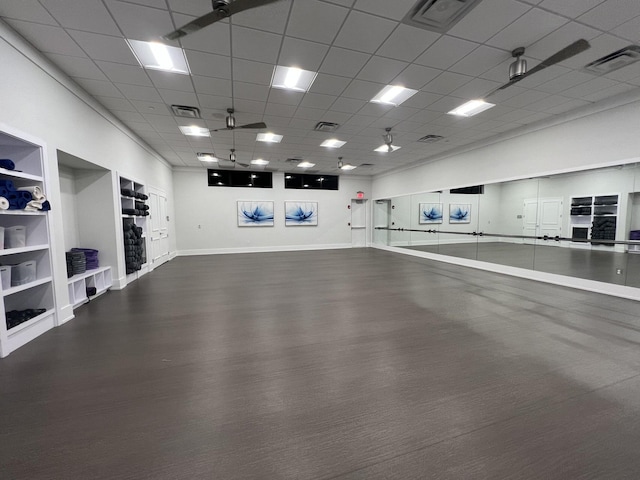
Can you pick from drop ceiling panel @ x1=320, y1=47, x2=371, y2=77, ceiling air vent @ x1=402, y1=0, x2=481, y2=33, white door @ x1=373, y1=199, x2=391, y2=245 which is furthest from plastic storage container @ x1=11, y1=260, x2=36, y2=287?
white door @ x1=373, y1=199, x2=391, y2=245

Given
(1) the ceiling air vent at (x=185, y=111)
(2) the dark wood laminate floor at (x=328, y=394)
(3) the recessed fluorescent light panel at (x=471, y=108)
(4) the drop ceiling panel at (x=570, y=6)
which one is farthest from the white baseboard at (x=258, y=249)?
(4) the drop ceiling panel at (x=570, y=6)

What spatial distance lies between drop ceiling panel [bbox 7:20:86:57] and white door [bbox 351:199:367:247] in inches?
401

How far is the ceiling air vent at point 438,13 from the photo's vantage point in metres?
2.50

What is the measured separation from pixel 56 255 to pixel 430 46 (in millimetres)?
5451

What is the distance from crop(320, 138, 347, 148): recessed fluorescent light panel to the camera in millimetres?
6936

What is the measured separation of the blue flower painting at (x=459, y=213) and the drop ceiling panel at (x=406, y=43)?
5.58 meters

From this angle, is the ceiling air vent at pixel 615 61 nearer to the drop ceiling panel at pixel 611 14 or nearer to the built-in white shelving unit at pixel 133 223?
the drop ceiling panel at pixel 611 14

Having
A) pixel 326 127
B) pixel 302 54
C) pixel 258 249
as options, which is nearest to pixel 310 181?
pixel 258 249

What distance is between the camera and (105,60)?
Answer: 3377 mm

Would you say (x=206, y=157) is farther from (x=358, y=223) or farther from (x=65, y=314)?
(x=358, y=223)

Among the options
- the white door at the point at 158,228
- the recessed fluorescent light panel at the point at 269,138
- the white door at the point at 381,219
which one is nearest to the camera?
the recessed fluorescent light panel at the point at 269,138

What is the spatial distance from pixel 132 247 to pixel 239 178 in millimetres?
5687

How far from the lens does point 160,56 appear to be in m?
3.32

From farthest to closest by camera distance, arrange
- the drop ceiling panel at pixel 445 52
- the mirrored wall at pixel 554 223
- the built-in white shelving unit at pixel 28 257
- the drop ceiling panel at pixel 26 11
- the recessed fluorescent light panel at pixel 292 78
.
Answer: the mirrored wall at pixel 554 223
the recessed fluorescent light panel at pixel 292 78
the drop ceiling panel at pixel 445 52
the built-in white shelving unit at pixel 28 257
the drop ceiling panel at pixel 26 11
